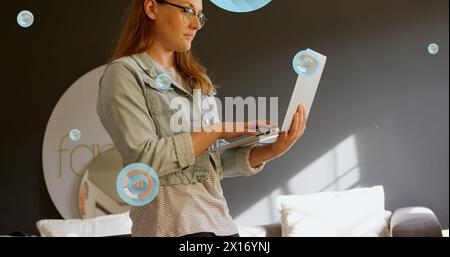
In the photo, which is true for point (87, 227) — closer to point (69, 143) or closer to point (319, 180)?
point (69, 143)

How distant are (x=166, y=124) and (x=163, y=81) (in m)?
0.06

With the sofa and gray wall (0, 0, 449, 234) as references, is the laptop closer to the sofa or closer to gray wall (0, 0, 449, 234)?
the sofa

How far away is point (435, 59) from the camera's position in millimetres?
2609

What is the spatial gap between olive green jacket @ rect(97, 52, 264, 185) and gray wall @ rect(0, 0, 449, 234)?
1.48 m

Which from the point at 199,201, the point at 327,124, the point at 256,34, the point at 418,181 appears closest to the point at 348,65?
the point at 327,124

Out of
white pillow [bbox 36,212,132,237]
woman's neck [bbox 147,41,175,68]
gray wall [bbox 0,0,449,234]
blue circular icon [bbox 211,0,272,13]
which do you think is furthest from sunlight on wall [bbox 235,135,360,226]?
woman's neck [bbox 147,41,175,68]

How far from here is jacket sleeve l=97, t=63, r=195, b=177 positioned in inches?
30.9

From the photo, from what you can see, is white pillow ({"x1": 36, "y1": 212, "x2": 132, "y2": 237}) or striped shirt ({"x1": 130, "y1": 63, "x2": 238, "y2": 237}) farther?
white pillow ({"x1": 36, "y1": 212, "x2": 132, "y2": 237})

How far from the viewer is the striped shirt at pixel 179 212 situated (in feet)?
2.70

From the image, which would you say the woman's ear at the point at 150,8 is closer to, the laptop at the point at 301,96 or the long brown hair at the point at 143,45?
the long brown hair at the point at 143,45

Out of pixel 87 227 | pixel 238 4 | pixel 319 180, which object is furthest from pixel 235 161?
pixel 319 180

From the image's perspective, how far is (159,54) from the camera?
2.81 ft

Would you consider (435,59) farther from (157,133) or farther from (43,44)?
(157,133)

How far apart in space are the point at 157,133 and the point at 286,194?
183 centimetres
